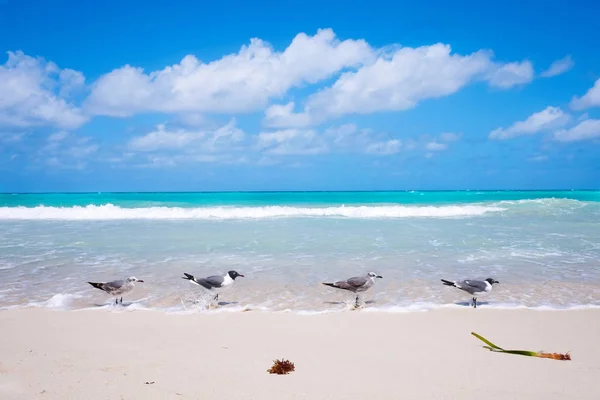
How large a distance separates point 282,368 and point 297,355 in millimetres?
584

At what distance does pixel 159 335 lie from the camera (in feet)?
18.1

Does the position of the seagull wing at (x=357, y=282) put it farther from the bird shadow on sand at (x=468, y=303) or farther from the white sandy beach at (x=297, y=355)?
the bird shadow on sand at (x=468, y=303)

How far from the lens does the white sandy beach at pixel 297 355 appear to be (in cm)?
367

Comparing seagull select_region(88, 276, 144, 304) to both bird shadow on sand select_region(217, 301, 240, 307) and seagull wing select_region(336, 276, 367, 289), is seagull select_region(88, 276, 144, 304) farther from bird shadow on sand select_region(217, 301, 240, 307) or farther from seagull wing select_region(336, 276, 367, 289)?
seagull wing select_region(336, 276, 367, 289)

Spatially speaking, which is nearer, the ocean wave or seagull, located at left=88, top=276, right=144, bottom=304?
seagull, located at left=88, top=276, right=144, bottom=304

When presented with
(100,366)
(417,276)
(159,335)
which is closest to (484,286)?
(417,276)

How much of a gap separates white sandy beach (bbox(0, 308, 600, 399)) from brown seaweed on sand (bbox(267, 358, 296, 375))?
0.26ft

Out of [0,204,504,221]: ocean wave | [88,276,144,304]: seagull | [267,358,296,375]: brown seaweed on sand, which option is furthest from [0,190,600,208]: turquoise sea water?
[267,358,296,375]: brown seaweed on sand

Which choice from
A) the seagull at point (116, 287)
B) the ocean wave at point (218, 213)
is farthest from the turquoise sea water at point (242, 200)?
the seagull at point (116, 287)

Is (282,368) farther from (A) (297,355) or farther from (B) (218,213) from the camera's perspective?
(B) (218,213)

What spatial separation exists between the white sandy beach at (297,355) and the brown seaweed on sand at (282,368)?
80mm

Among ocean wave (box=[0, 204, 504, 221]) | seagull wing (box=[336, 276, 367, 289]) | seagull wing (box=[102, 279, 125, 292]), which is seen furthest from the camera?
ocean wave (box=[0, 204, 504, 221])

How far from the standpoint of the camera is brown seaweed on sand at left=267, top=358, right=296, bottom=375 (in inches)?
160

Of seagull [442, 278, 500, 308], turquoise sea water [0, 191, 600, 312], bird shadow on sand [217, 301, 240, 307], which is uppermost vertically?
seagull [442, 278, 500, 308]
